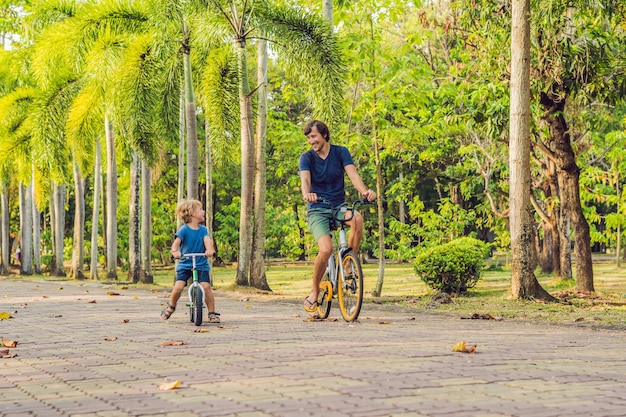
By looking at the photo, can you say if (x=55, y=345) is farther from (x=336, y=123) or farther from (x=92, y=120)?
(x=92, y=120)

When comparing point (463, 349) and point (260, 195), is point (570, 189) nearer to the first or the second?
point (260, 195)

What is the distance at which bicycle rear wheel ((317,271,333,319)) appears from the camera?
9.86m

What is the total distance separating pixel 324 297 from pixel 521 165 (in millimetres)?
6206

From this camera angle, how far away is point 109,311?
13000 millimetres

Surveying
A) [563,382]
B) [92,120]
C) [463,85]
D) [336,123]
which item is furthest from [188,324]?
[92,120]

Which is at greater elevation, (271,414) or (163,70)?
(163,70)

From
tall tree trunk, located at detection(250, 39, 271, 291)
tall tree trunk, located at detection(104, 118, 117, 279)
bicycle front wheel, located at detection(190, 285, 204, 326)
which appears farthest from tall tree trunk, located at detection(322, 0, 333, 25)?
tall tree trunk, located at detection(104, 118, 117, 279)

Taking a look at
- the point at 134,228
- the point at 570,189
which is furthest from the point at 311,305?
the point at 134,228

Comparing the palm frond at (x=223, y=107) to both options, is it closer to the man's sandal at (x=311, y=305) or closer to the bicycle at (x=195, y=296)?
the bicycle at (x=195, y=296)

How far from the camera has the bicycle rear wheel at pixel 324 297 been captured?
986cm

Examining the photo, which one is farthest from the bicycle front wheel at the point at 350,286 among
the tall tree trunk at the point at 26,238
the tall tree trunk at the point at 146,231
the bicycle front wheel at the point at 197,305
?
the tall tree trunk at the point at 26,238

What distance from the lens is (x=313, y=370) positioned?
19.6 feet

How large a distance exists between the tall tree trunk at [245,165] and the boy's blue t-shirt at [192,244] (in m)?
8.66

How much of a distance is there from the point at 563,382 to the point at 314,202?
4523mm
